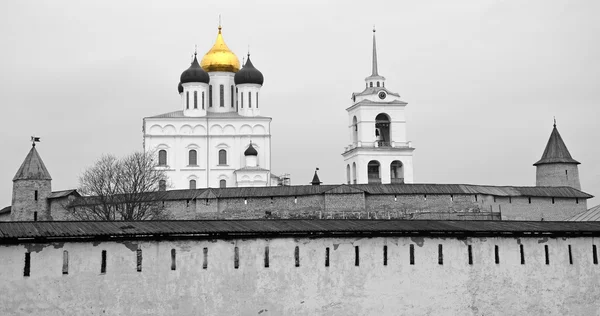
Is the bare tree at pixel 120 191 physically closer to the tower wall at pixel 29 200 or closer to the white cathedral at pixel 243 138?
the tower wall at pixel 29 200

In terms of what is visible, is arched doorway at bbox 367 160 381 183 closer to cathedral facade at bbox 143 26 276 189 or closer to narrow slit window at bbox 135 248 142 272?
cathedral facade at bbox 143 26 276 189

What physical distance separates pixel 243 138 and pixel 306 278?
124 ft

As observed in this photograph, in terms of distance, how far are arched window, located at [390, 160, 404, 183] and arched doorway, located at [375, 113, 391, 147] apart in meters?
1.18

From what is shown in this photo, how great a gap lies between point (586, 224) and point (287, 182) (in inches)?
1415

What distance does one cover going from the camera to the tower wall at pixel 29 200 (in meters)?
43.9

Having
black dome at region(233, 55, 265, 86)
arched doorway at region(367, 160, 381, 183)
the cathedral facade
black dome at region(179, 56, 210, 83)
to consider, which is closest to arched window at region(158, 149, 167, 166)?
the cathedral facade

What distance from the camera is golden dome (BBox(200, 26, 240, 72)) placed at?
2402 inches

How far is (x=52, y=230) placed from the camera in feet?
64.2

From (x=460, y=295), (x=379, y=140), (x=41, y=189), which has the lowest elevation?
(x=460, y=295)

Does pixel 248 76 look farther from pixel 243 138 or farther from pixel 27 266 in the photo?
pixel 27 266

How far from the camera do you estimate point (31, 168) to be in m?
44.4

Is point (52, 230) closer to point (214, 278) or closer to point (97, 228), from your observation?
point (97, 228)

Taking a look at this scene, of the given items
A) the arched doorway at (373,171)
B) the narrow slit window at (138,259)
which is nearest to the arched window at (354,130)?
the arched doorway at (373,171)

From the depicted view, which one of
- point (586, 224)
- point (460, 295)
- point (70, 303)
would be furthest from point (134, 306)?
point (586, 224)
